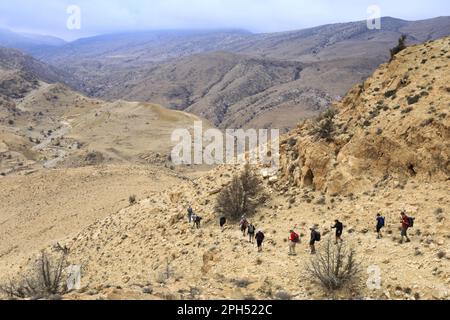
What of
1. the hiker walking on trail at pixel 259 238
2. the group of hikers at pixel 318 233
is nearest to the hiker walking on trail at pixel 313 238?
the group of hikers at pixel 318 233

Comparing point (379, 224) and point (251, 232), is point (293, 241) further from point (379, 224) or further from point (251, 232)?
point (379, 224)

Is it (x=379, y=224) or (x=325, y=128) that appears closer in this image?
(x=379, y=224)

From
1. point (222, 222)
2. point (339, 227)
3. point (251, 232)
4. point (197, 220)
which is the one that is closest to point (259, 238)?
point (251, 232)

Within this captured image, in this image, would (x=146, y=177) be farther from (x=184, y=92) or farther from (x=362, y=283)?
(x=184, y=92)

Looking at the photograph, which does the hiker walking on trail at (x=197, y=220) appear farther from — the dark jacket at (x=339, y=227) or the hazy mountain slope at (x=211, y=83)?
the hazy mountain slope at (x=211, y=83)

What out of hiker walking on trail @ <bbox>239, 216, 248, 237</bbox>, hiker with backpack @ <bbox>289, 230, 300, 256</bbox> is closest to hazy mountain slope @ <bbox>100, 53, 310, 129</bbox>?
hiker walking on trail @ <bbox>239, 216, 248, 237</bbox>

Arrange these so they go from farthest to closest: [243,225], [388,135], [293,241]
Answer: [388,135]
[243,225]
[293,241]

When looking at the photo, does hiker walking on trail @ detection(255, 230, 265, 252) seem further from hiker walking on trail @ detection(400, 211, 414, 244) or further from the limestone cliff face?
hiker walking on trail @ detection(400, 211, 414, 244)
